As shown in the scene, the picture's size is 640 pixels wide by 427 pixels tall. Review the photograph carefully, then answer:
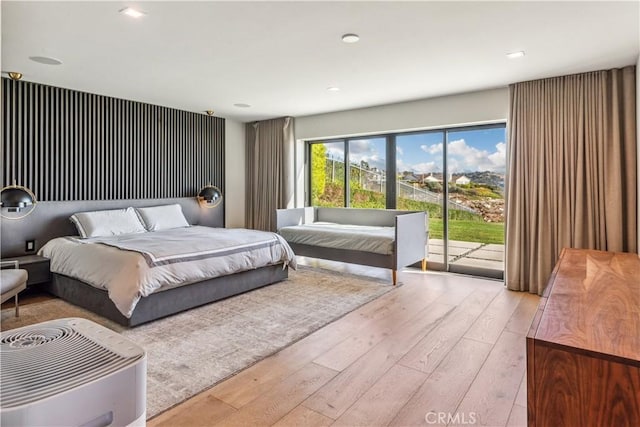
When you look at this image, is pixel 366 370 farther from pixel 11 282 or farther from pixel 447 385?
pixel 11 282

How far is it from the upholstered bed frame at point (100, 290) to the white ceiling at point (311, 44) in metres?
1.44

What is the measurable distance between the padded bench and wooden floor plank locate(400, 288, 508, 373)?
0.95 m

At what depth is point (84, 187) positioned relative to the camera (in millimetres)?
4566

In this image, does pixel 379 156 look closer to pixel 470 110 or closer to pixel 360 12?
pixel 470 110

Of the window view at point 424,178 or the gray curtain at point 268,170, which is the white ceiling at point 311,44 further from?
the gray curtain at point 268,170

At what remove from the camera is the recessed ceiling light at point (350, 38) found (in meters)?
2.82

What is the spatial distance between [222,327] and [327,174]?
3685mm

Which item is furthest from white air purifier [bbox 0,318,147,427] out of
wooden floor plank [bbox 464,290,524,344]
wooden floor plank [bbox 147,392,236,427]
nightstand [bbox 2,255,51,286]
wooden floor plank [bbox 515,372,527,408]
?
nightstand [bbox 2,255,51,286]

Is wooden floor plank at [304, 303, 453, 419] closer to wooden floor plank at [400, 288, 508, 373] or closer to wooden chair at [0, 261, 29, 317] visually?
wooden floor plank at [400, 288, 508, 373]

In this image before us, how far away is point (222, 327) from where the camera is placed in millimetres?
2988

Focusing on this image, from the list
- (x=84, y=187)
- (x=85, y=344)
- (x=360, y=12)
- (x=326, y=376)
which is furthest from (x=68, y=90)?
(x=85, y=344)

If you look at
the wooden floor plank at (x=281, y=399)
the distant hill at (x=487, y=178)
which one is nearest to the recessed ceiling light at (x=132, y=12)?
the wooden floor plank at (x=281, y=399)

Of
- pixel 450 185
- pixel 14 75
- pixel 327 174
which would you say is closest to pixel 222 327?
pixel 14 75

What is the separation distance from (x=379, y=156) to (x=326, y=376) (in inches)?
153
